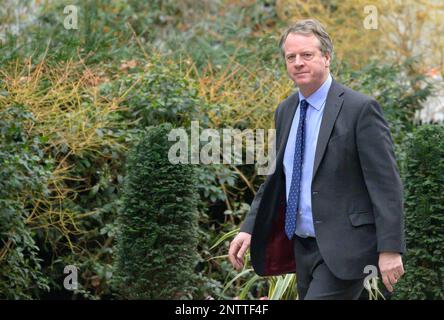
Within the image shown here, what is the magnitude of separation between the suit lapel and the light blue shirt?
0.14ft

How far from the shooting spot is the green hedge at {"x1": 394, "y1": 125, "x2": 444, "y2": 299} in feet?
18.7

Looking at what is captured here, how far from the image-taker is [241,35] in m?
10.3

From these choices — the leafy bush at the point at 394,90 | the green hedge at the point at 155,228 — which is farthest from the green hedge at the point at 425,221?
the leafy bush at the point at 394,90

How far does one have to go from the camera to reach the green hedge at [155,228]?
17.7ft

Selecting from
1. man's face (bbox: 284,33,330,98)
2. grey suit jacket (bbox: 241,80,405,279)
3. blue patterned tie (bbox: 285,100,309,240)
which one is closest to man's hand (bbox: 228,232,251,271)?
blue patterned tie (bbox: 285,100,309,240)

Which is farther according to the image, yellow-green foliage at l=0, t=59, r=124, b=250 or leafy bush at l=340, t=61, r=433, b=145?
leafy bush at l=340, t=61, r=433, b=145

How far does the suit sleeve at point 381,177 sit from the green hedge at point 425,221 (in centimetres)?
209

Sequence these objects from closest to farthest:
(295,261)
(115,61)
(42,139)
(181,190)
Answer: (295,261) < (181,190) < (42,139) < (115,61)

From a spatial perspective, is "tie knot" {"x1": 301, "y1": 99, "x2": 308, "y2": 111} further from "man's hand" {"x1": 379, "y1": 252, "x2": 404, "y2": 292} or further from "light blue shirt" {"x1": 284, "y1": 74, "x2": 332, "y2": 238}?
"man's hand" {"x1": 379, "y1": 252, "x2": 404, "y2": 292}

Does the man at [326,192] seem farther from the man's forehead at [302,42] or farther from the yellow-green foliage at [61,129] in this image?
the yellow-green foliage at [61,129]

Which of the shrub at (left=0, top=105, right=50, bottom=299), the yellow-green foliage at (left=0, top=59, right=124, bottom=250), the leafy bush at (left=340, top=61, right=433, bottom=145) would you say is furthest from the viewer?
the leafy bush at (left=340, top=61, right=433, bottom=145)
